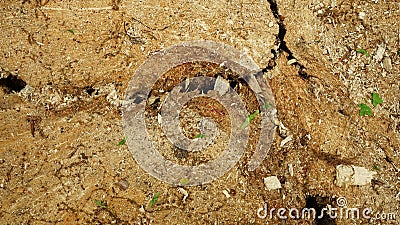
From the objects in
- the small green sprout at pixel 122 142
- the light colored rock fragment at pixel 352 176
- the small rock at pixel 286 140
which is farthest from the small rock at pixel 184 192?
the light colored rock fragment at pixel 352 176

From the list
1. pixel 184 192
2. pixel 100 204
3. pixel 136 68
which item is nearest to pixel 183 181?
pixel 184 192

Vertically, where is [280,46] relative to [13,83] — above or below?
above

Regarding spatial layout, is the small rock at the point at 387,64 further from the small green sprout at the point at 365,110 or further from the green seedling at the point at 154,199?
the green seedling at the point at 154,199

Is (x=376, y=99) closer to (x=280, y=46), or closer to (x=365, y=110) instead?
(x=365, y=110)

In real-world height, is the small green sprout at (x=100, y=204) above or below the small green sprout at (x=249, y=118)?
below

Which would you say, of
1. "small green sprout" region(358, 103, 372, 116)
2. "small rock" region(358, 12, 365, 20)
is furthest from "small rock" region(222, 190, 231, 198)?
"small rock" region(358, 12, 365, 20)
